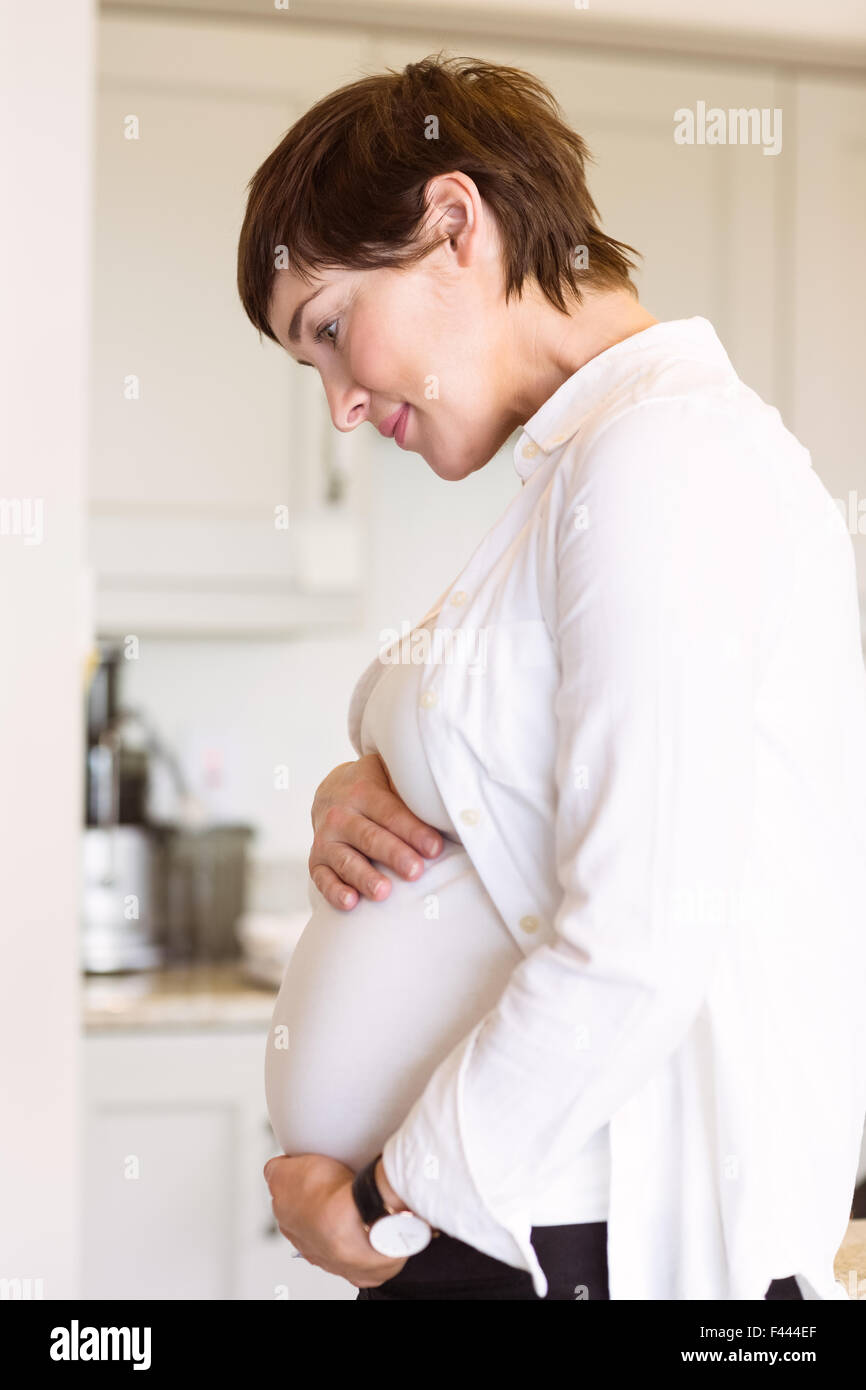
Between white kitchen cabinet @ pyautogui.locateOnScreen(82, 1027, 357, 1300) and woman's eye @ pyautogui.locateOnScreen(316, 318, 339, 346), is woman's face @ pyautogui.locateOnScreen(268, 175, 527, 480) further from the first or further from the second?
white kitchen cabinet @ pyautogui.locateOnScreen(82, 1027, 357, 1300)

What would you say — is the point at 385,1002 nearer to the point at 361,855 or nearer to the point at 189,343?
the point at 361,855

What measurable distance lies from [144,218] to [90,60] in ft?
1.98

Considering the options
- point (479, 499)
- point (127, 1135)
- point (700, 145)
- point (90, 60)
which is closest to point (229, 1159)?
point (127, 1135)

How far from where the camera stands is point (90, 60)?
1.33m

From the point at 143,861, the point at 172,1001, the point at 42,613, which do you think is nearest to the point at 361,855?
the point at 42,613

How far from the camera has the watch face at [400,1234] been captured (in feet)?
2.10

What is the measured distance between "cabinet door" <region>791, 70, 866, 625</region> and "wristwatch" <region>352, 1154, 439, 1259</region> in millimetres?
1574

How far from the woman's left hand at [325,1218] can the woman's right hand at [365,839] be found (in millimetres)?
139

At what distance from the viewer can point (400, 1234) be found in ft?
2.11

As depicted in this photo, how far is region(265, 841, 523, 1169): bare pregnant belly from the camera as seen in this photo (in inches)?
27.1

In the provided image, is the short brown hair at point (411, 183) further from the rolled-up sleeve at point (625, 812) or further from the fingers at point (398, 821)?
the fingers at point (398, 821)

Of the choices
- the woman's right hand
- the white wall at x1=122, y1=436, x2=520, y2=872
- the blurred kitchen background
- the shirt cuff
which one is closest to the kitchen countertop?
the blurred kitchen background

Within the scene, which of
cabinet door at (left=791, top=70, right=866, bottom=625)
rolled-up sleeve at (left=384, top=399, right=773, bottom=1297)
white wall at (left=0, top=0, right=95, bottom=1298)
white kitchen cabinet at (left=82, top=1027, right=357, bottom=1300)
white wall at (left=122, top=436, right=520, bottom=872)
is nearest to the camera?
rolled-up sleeve at (left=384, top=399, right=773, bottom=1297)

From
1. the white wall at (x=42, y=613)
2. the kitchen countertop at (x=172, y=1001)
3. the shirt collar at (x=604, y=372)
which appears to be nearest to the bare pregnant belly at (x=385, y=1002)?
the shirt collar at (x=604, y=372)
